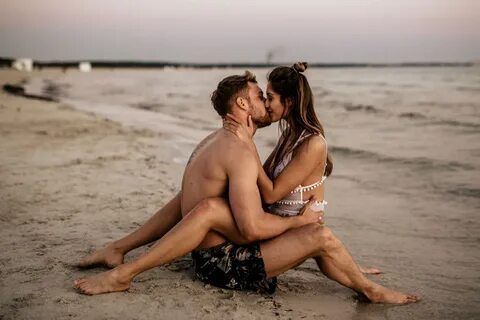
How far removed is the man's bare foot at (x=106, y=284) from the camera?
3361 millimetres

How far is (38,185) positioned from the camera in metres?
6.42

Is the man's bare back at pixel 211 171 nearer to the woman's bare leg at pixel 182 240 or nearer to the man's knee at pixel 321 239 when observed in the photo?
the woman's bare leg at pixel 182 240

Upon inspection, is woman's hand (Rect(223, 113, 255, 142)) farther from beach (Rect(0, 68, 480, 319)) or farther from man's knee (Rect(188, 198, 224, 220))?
beach (Rect(0, 68, 480, 319))

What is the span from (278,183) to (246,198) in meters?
0.37

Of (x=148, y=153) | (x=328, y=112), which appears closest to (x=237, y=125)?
(x=148, y=153)

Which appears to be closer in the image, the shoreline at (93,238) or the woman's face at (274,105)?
the shoreline at (93,238)

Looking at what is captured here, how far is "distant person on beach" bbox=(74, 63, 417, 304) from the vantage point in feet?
10.7

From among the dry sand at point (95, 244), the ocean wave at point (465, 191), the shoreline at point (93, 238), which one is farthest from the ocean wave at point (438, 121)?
the dry sand at point (95, 244)

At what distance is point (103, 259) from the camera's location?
3.89 metres

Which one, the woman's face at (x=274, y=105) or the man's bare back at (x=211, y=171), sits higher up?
the woman's face at (x=274, y=105)

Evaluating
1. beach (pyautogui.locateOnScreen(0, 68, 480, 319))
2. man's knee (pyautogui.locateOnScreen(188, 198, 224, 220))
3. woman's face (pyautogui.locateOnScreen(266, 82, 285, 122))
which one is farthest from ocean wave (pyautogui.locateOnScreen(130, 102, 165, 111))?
man's knee (pyautogui.locateOnScreen(188, 198, 224, 220))

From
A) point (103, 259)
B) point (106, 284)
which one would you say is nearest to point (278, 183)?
point (106, 284)

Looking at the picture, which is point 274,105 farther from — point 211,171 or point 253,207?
point 253,207

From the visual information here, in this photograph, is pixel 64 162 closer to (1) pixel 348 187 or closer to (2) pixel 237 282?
(1) pixel 348 187
